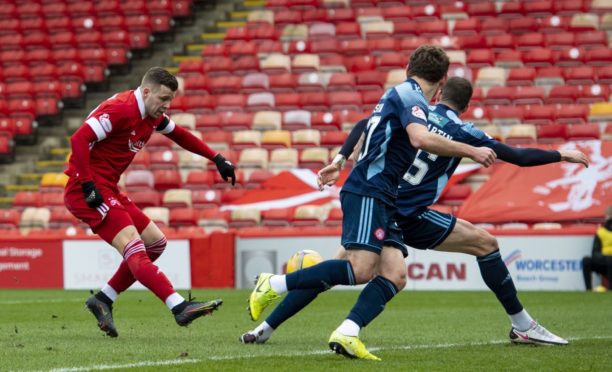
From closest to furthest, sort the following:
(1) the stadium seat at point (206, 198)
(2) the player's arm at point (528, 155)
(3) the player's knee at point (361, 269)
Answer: (3) the player's knee at point (361, 269), (2) the player's arm at point (528, 155), (1) the stadium seat at point (206, 198)

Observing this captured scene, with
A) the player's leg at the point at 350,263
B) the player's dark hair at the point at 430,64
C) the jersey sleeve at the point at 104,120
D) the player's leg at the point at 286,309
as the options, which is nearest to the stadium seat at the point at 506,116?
the jersey sleeve at the point at 104,120

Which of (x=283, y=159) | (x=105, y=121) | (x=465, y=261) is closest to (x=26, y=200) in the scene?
(x=283, y=159)

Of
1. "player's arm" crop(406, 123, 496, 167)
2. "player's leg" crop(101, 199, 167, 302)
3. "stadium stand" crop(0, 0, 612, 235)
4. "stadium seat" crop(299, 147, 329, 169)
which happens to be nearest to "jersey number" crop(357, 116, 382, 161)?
"player's arm" crop(406, 123, 496, 167)

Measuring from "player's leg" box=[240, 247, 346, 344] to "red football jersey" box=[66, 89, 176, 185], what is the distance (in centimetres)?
A: 182

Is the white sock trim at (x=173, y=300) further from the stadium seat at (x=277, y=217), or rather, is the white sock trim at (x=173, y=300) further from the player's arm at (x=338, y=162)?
the stadium seat at (x=277, y=217)

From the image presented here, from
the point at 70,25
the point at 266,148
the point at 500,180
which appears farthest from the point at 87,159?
the point at 70,25

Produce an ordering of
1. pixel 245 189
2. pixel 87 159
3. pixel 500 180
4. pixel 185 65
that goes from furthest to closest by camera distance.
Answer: pixel 185 65 → pixel 245 189 → pixel 500 180 → pixel 87 159

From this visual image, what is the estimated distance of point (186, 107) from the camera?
2297 cm

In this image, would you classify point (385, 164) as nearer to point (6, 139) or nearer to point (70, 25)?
point (6, 139)

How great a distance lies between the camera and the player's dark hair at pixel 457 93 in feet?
27.5

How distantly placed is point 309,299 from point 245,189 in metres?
12.5

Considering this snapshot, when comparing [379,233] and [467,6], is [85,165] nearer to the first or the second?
[379,233]

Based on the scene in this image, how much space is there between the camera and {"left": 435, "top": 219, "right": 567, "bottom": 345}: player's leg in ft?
27.2

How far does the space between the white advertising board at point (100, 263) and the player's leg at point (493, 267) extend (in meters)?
9.58
